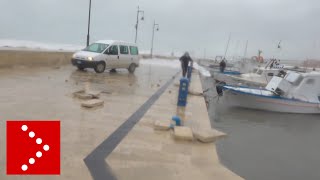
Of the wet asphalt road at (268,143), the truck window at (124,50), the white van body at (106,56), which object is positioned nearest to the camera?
the wet asphalt road at (268,143)

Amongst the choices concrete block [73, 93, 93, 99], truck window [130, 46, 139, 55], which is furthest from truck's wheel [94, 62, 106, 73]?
concrete block [73, 93, 93, 99]

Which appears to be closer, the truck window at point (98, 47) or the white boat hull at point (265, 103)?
the white boat hull at point (265, 103)

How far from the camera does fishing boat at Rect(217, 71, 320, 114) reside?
20.0m

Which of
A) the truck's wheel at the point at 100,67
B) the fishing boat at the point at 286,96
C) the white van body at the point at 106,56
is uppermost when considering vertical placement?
the white van body at the point at 106,56

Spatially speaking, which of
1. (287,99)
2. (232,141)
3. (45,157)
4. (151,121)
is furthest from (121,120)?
(287,99)

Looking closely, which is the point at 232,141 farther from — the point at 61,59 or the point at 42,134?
the point at 61,59

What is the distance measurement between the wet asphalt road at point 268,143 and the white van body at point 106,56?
7225 mm

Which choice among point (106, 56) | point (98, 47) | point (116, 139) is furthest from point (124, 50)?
point (116, 139)

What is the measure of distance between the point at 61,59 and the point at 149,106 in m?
18.3

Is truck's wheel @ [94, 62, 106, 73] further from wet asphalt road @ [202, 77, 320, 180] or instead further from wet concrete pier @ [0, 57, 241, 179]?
wet concrete pier @ [0, 57, 241, 179]

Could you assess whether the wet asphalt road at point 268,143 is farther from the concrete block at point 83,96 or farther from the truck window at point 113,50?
the truck window at point 113,50

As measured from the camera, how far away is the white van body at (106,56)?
21550mm

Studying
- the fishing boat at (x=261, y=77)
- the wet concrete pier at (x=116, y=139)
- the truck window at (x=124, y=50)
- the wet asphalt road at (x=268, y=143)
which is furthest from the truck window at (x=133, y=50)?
the wet concrete pier at (x=116, y=139)

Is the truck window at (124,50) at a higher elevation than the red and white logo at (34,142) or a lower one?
higher
